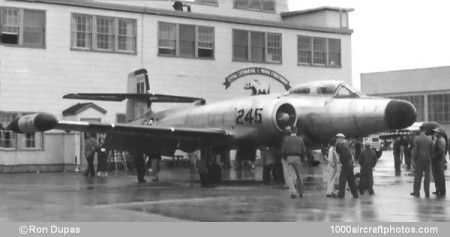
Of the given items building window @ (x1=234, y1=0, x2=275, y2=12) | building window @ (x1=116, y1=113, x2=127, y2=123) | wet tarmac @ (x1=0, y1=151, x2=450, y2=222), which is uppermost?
building window @ (x1=234, y1=0, x2=275, y2=12)

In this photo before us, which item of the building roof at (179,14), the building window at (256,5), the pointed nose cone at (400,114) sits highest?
the building window at (256,5)

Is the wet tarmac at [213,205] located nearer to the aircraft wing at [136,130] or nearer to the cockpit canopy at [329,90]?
the aircraft wing at [136,130]

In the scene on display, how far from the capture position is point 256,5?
4531 cm

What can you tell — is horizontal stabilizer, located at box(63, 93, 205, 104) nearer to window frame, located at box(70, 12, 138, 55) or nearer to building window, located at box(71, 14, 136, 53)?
window frame, located at box(70, 12, 138, 55)

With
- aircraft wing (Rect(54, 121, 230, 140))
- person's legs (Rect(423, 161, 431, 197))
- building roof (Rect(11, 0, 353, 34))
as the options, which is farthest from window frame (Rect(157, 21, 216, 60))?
person's legs (Rect(423, 161, 431, 197))

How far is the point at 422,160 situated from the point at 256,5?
30.0m

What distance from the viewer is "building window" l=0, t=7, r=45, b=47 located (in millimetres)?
32344

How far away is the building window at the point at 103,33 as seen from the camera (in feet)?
112

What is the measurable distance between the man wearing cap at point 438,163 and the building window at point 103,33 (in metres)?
21.3

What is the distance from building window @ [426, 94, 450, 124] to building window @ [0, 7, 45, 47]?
37096mm

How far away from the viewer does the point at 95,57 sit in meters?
34.5

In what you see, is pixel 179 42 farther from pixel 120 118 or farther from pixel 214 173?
pixel 214 173

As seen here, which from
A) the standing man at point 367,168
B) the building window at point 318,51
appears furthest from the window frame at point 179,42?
the standing man at point 367,168

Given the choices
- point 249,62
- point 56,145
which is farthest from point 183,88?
point 56,145
